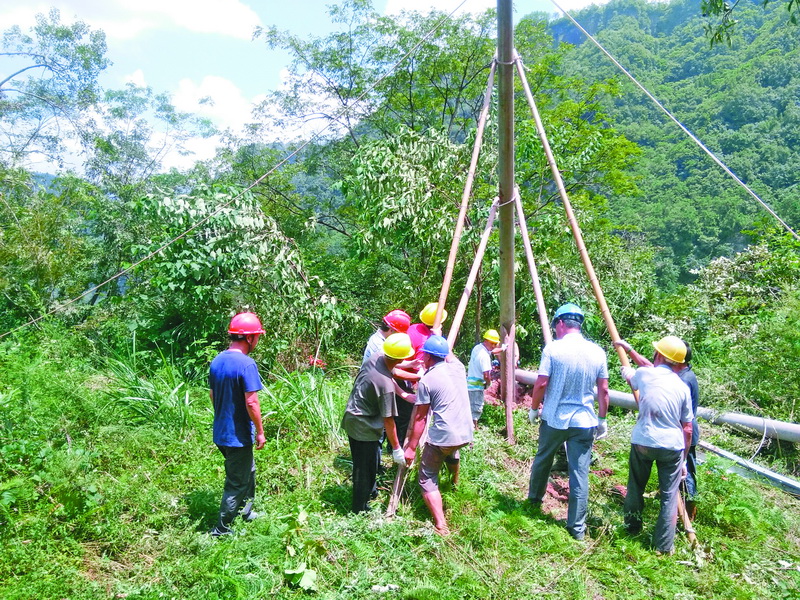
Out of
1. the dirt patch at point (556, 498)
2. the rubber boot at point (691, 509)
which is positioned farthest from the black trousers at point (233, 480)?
the rubber boot at point (691, 509)

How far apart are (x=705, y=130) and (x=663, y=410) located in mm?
48317

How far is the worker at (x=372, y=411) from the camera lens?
4.15 m

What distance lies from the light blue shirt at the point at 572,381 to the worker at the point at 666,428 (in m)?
0.35

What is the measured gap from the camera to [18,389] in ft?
18.1

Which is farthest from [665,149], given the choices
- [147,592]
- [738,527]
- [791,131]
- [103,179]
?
[147,592]

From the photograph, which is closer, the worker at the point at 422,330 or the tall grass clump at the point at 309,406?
the worker at the point at 422,330

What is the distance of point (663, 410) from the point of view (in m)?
4.08

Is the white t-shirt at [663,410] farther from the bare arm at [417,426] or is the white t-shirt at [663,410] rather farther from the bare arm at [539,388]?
the bare arm at [417,426]

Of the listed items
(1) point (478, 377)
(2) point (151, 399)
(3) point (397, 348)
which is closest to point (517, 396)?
(1) point (478, 377)

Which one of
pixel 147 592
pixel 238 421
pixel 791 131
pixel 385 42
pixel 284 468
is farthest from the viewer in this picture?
pixel 791 131

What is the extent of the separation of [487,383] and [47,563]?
4550 millimetres

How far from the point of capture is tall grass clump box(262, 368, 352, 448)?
5.68 m

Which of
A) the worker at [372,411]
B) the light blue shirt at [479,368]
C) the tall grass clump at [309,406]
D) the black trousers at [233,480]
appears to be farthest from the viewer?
the light blue shirt at [479,368]

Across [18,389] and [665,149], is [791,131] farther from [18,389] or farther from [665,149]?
[18,389]
